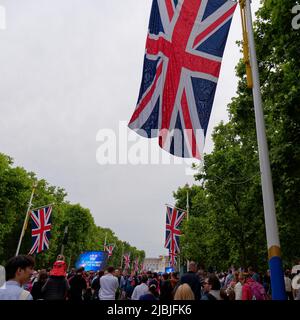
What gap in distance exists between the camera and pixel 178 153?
21.7ft

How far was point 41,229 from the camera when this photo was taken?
22.5 meters

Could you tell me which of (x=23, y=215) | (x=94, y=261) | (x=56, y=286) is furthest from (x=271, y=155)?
(x=23, y=215)

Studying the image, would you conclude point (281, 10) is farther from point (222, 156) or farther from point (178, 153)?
point (222, 156)

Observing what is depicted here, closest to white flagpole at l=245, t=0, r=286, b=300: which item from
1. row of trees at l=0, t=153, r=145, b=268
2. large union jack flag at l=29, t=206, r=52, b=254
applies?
large union jack flag at l=29, t=206, r=52, b=254

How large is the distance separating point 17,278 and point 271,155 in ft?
34.0

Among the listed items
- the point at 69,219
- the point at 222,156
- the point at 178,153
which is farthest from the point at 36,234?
the point at 69,219

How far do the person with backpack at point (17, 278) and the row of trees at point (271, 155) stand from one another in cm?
792

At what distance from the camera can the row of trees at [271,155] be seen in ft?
35.7

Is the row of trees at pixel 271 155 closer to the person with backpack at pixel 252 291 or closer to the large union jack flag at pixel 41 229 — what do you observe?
the person with backpack at pixel 252 291

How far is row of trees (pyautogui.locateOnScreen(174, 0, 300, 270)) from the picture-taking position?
35.7 feet

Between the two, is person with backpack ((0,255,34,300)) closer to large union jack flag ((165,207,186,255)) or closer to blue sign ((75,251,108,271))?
large union jack flag ((165,207,186,255))

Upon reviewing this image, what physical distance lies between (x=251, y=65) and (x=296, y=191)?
694cm

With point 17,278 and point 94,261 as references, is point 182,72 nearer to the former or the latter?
point 17,278

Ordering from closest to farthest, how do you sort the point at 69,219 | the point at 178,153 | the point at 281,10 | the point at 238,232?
the point at 178,153 → the point at 281,10 → the point at 238,232 → the point at 69,219
